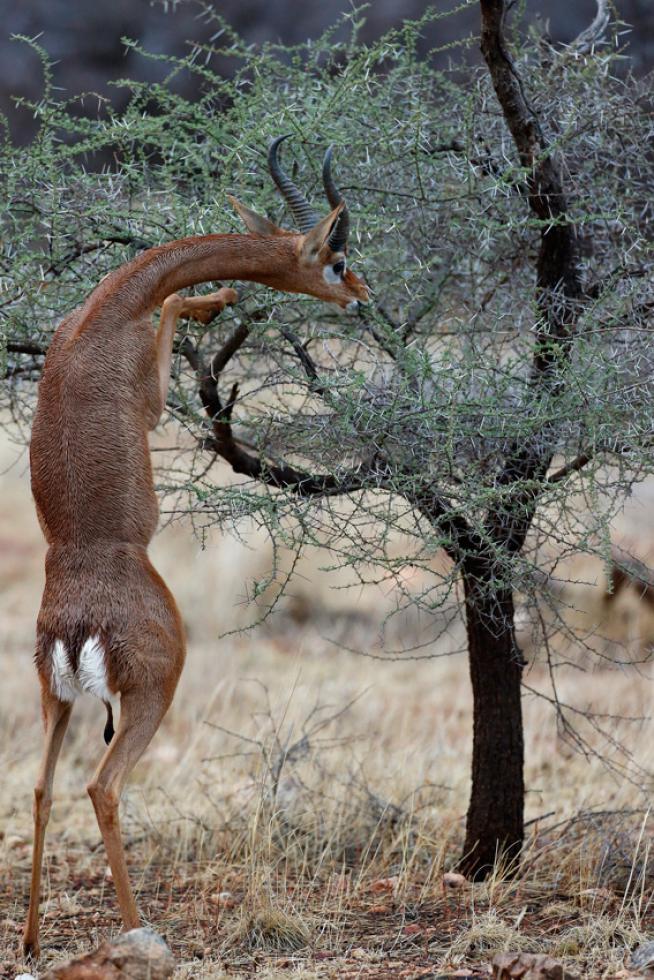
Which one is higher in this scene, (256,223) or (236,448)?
(256,223)

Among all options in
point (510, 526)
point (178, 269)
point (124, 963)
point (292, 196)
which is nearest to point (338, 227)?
point (292, 196)

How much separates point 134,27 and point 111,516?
2198cm

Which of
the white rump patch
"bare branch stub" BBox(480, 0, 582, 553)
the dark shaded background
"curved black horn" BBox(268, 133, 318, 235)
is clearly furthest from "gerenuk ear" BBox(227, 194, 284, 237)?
the dark shaded background

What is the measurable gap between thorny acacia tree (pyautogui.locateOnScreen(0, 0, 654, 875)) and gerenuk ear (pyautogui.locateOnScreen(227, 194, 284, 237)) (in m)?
0.14

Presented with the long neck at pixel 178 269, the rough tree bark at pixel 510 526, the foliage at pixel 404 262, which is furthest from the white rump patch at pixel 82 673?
the rough tree bark at pixel 510 526

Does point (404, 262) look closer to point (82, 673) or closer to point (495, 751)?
point (495, 751)

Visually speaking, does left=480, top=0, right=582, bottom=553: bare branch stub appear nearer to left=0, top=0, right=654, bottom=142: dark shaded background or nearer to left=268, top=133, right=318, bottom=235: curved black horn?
left=268, top=133, right=318, bottom=235: curved black horn

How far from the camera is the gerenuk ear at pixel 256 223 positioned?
17.6 feet

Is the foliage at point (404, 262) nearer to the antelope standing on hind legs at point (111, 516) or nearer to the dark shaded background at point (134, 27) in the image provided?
the antelope standing on hind legs at point (111, 516)

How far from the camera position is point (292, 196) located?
17.4ft

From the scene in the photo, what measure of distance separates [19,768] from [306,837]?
10.2 feet

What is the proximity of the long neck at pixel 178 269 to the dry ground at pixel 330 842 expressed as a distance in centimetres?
146

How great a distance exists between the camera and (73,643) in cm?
460

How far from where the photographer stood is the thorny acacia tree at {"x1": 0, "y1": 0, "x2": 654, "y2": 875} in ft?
16.8
